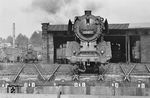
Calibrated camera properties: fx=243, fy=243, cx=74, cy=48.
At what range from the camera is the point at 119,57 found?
31.4 metres

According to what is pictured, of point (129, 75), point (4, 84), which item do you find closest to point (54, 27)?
point (129, 75)

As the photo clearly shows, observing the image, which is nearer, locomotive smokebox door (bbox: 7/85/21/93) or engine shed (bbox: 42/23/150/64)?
locomotive smokebox door (bbox: 7/85/21/93)

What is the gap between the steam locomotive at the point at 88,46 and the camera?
52.6ft

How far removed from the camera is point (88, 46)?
16.5m

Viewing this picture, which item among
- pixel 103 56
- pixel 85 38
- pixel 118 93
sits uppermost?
pixel 85 38

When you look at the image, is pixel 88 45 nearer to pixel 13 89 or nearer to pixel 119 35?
pixel 13 89

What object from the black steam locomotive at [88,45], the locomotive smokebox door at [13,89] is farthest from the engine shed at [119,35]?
the locomotive smokebox door at [13,89]

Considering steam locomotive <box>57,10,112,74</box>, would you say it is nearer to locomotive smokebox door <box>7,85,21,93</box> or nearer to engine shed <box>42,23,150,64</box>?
locomotive smokebox door <box>7,85,21,93</box>

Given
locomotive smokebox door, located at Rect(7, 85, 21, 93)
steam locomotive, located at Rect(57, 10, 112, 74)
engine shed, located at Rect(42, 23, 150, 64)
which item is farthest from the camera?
engine shed, located at Rect(42, 23, 150, 64)

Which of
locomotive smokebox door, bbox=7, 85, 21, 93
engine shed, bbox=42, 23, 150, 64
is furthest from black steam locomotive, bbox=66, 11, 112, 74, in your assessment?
engine shed, bbox=42, 23, 150, 64

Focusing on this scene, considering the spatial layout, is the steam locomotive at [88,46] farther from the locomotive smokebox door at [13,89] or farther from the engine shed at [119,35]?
the engine shed at [119,35]

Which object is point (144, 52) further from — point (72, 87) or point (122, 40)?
point (72, 87)

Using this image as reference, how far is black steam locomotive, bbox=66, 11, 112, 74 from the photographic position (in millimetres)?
16047

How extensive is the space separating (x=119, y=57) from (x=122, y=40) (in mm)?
3170
